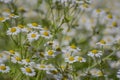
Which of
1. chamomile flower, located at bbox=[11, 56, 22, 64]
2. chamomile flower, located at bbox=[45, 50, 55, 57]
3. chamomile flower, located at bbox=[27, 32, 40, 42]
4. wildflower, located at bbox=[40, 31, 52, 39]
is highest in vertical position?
chamomile flower, located at bbox=[27, 32, 40, 42]

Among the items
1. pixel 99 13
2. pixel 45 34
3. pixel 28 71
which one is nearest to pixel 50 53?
pixel 45 34

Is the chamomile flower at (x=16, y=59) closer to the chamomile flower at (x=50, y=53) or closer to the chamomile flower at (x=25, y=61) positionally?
the chamomile flower at (x=25, y=61)

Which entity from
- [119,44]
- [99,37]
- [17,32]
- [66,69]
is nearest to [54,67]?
[66,69]

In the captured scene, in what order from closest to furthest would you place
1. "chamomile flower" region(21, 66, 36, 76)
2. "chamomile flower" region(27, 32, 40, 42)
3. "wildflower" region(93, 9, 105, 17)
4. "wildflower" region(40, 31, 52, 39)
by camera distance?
"chamomile flower" region(21, 66, 36, 76), "chamomile flower" region(27, 32, 40, 42), "wildflower" region(40, 31, 52, 39), "wildflower" region(93, 9, 105, 17)

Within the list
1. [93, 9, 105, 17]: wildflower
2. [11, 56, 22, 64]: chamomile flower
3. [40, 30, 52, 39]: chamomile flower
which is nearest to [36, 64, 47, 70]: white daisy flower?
[11, 56, 22, 64]: chamomile flower

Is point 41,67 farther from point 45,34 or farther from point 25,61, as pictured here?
point 45,34

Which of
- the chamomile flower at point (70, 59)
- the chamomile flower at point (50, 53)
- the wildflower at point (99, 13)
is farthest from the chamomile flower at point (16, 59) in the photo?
the wildflower at point (99, 13)

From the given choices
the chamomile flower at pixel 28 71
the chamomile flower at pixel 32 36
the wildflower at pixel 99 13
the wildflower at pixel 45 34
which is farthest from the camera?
the wildflower at pixel 99 13

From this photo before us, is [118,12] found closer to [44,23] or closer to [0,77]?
[44,23]

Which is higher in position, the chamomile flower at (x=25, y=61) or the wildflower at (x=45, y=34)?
the wildflower at (x=45, y=34)

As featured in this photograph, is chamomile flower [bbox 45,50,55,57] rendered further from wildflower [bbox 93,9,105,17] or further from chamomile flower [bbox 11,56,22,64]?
wildflower [bbox 93,9,105,17]

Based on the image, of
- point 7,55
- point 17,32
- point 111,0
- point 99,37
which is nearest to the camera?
point 17,32
